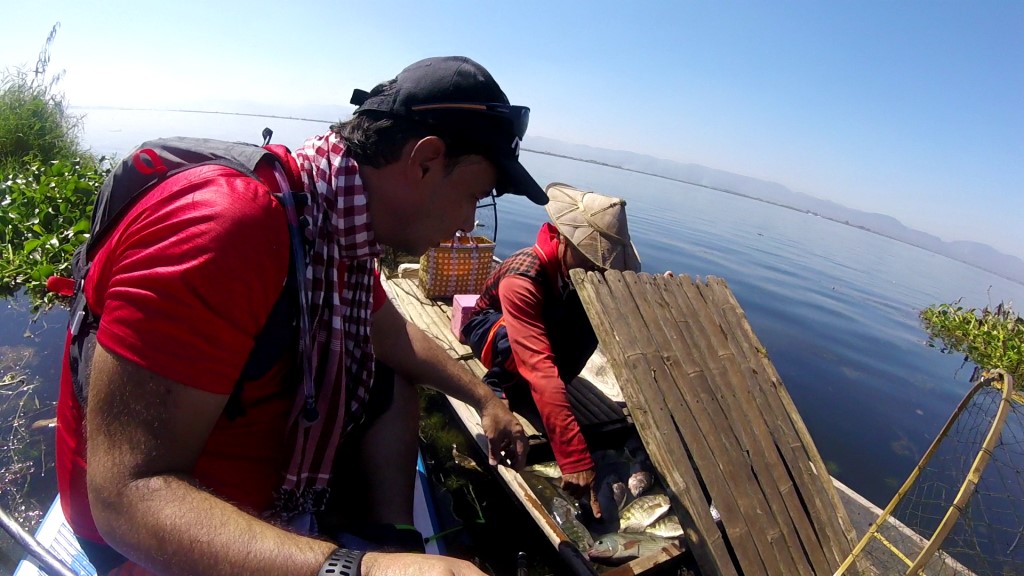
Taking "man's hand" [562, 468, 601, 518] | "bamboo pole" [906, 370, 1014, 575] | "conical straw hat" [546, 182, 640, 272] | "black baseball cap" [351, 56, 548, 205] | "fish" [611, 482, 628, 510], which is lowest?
"fish" [611, 482, 628, 510]

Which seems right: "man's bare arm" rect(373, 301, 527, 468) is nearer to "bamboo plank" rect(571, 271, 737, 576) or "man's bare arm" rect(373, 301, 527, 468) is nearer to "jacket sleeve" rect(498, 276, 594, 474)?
"jacket sleeve" rect(498, 276, 594, 474)

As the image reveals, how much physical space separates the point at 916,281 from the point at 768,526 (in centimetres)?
2500

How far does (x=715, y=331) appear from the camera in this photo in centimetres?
392

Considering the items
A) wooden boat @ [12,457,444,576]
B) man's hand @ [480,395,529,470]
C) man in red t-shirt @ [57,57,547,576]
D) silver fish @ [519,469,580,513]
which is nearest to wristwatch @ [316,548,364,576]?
man in red t-shirt @ [57,57,547,576]

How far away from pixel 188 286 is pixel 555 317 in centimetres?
299

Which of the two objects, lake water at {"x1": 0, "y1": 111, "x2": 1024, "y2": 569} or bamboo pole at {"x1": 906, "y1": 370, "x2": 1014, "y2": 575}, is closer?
bamboo pole at {"x1": 906, "y1": 370, "x2": 1014, "y2": 575}

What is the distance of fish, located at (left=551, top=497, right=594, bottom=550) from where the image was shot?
9.96ft

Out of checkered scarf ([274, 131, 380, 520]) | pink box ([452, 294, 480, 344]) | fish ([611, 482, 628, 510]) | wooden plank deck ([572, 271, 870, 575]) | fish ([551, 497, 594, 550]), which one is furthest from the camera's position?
pink box ([452, 294, 480, 344])

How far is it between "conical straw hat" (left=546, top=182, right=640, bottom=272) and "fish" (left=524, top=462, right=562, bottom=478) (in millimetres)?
1509

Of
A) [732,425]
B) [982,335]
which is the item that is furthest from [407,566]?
[982,335]

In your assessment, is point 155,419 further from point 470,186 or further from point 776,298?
point 776,298

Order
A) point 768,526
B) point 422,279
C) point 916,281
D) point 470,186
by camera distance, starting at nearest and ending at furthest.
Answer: point 470,186, point 768,526, point 422,279, point 916,281

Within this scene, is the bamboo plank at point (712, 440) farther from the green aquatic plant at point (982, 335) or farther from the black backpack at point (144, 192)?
the green aquatic plant at point (982, 335)

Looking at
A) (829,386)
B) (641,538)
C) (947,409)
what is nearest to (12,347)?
(641,538)
